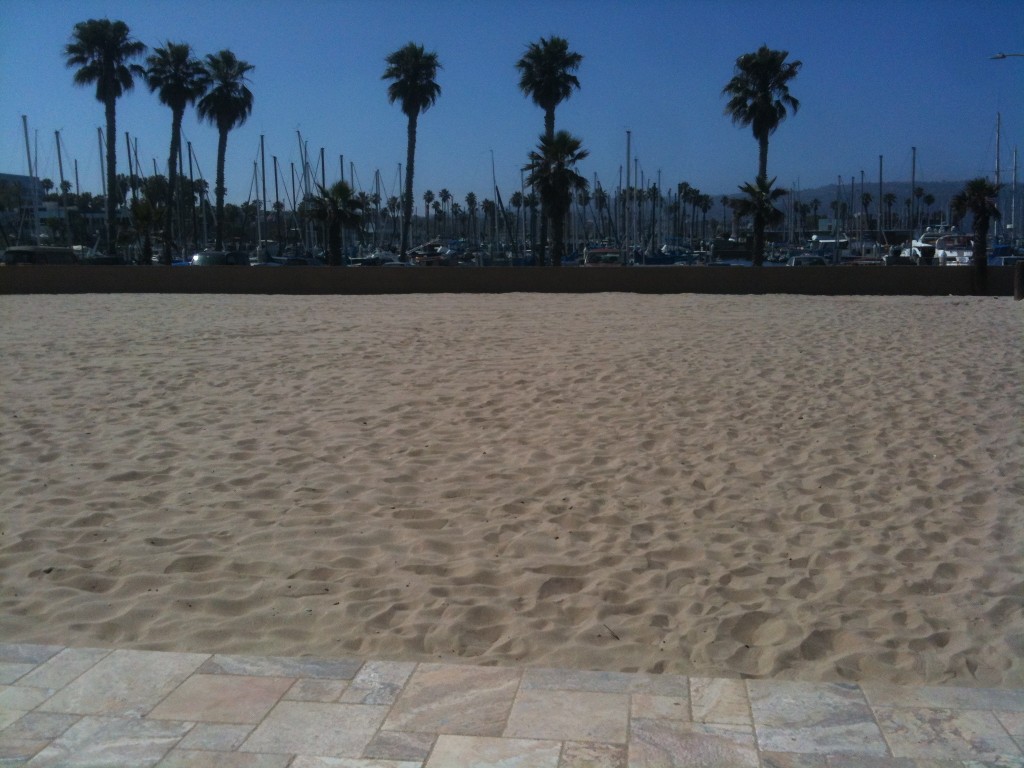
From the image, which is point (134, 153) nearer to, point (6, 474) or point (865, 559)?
point (6, 474)

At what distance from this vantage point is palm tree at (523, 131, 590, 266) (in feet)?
124

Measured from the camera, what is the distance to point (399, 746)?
3.70 m

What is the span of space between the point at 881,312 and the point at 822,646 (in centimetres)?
1645

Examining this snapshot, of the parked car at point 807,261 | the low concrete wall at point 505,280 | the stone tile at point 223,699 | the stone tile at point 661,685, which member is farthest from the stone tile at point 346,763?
the parked car at point 807,261

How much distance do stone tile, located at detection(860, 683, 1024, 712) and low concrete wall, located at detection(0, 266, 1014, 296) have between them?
22135mm

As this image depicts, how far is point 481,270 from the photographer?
27062 mm

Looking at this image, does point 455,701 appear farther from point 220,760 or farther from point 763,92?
point 763,92

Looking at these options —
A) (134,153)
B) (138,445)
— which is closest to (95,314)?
(138,445)

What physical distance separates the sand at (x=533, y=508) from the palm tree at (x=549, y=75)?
34.7 m

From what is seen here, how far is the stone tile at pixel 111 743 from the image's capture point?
11.8ft

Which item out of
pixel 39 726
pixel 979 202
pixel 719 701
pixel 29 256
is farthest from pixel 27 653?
pixel 979 202

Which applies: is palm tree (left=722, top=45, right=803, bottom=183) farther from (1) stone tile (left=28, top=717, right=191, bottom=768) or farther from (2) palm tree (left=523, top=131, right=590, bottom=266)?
(1) stone tile (left=28, top=717, right=191, bottom=768)

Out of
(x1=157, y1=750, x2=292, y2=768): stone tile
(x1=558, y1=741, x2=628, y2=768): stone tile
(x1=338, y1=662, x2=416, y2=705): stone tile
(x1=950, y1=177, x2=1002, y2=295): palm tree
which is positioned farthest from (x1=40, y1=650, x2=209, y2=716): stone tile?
(x1=950, y1=177, x2=1002, y2=295): palm tree

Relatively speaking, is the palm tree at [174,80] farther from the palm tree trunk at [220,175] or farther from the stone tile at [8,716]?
the stone tile at [8,716]
